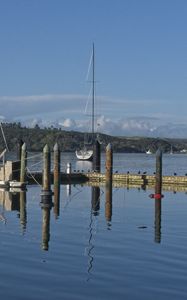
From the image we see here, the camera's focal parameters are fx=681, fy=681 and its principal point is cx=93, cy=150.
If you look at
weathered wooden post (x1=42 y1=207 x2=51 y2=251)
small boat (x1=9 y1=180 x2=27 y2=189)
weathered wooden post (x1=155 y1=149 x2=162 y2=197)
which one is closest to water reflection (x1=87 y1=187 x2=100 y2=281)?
weathered wooden post (x1=42 y1=207 x2=51 y2=251)

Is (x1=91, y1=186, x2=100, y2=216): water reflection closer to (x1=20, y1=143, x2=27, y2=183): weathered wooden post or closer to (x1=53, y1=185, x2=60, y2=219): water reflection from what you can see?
(x1=53, y1=185, x2=60, y2=219): water reflection

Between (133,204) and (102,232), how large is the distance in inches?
521

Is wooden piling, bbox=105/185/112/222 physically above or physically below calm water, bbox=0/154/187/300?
above

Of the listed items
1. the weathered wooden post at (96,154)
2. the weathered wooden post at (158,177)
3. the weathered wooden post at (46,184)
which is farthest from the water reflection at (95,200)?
the weathered wooden post at (96,154)

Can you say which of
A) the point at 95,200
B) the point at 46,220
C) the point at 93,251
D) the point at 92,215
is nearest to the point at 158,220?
the point at 92,215

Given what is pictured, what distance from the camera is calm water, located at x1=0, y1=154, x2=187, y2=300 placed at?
17.1 meters

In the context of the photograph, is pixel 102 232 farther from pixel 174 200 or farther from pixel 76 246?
pixel 174 200

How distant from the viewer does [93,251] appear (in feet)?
73.6

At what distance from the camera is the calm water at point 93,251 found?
17078 mm

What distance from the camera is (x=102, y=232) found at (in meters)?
27.3

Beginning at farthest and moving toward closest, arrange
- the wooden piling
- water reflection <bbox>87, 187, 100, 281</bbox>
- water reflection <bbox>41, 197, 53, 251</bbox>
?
the wooden piling
water reflection <bbox>41, 197, 53, 251</bbox>
water reflection <bbox>87, 187, 100, 281</bbox>

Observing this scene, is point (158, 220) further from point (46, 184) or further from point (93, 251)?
point (93, 251)

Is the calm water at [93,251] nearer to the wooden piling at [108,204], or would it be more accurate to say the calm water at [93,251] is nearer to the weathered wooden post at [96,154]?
the wooden piling at [108,204]

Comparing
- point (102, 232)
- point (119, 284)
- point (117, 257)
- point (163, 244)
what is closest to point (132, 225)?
point (102, 232)
